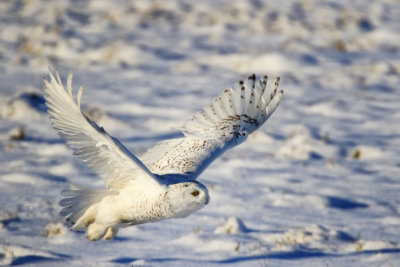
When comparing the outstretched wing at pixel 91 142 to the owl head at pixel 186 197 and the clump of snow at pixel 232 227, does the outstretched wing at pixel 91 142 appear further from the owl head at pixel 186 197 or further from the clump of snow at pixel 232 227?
the clump of snow at pixel 232 227

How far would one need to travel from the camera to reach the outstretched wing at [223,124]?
4363 millimetres

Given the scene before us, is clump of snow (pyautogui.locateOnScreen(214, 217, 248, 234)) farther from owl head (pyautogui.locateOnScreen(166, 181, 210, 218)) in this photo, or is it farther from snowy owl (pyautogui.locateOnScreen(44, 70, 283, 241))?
owl head (pyautogui.locateOnScreen(166, 181, 210, 218))

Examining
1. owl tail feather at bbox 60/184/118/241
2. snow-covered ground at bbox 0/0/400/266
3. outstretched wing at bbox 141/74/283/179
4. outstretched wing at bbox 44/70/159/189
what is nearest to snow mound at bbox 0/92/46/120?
snow-covered ground at bbox 0/0/400/266

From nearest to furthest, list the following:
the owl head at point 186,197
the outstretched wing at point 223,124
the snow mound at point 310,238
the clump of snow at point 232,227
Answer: the owl head at point 186,197 → the outstretched wing at point 223,124 → the snow mound at point 310,238 → the clump of snow at point 232,227

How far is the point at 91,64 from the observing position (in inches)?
404

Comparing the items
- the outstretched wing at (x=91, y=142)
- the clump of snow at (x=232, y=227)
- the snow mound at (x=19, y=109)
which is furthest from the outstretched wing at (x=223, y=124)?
the snow mound at (x=19, y=109)

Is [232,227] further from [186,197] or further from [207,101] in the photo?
[207,101]

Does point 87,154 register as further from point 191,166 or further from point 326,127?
point 326,127

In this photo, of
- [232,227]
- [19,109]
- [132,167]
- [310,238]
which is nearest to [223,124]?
[232,227]

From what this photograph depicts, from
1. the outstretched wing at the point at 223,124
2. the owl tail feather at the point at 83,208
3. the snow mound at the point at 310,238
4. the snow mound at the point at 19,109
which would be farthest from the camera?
the snow mound at the point at 19,109

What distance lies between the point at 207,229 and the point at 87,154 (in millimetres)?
1758

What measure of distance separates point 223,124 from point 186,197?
1652 mm

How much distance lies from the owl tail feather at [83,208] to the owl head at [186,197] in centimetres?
64

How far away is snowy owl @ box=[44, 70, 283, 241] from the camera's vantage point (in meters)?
3.36
